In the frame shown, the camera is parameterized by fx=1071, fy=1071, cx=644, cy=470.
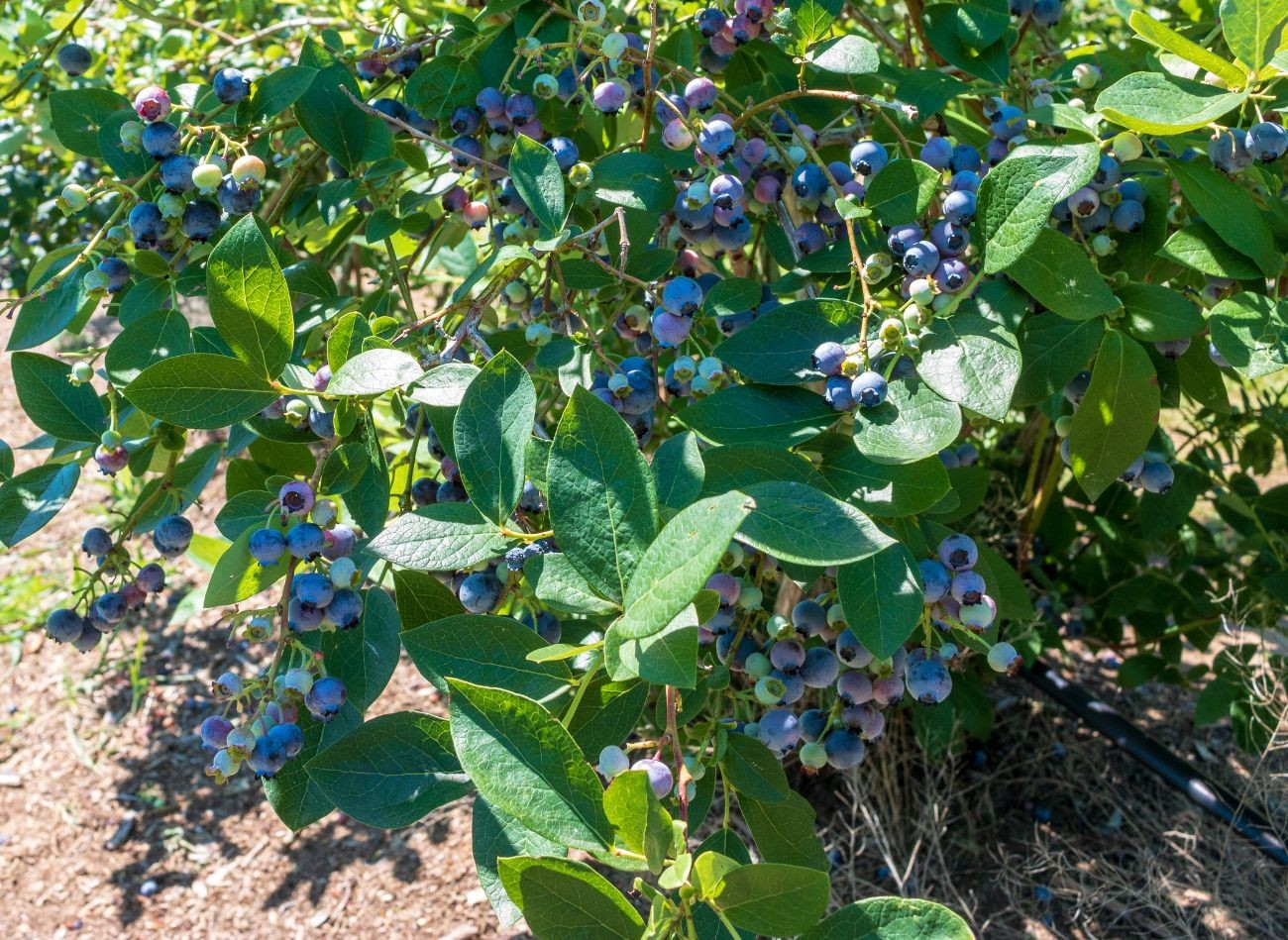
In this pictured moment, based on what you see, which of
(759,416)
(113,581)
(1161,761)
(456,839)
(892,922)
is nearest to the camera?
(892,922)

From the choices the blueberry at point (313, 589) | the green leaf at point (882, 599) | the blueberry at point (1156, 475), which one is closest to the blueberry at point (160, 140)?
the blueberry at point (313, 589)

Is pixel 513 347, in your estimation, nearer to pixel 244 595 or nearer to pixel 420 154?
pixel 420 154

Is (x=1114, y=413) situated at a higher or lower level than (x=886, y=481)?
lower

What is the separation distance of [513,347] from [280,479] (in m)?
0.35

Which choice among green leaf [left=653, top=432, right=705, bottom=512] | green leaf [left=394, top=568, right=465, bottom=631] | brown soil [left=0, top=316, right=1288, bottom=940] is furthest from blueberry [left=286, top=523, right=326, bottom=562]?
brown soil [left=0, top=316, right=1288, bottom=940]

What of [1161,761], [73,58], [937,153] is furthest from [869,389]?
[1161,761]

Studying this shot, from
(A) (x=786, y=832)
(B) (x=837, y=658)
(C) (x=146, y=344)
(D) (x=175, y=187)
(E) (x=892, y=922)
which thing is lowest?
(A) (x=786, y=832)

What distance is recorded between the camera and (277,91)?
1.22 meters

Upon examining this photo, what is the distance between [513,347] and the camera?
1.32 m

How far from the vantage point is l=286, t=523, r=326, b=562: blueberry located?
99 cm

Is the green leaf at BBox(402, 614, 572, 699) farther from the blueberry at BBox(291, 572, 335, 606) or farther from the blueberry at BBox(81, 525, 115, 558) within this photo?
the blueberry at BBox(81, 525, 115, 558)

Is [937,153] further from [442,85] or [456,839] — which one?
[456,839]

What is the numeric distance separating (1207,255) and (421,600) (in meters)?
0.91

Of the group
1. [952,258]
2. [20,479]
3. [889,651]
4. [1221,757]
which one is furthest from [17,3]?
[1221,757]
